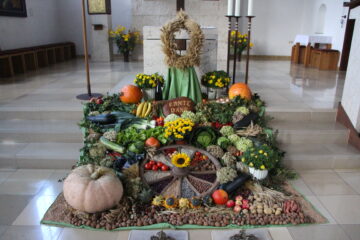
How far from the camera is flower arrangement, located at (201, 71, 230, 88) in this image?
498 centimetres

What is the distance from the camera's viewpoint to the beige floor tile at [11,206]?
292 cm

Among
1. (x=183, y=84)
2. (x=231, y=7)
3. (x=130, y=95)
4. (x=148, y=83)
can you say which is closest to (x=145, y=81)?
A: (x=148, y=83)

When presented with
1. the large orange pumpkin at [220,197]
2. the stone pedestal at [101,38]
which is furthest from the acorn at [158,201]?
the stone pedestal at [101,38]

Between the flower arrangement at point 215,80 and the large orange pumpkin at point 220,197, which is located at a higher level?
the flower arrangement at point 215,80

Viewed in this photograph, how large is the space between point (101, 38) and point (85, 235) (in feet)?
29.1

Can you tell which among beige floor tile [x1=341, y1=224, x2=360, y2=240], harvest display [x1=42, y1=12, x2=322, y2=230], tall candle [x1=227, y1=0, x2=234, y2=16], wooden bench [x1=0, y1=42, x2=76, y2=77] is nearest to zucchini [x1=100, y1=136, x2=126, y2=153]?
harvest display [x1=42, y1=12, x2=322, y2=230]

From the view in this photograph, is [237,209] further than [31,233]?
Yes

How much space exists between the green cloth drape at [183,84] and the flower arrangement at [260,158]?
5.41 feet

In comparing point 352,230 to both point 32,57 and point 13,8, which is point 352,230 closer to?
point 32,57

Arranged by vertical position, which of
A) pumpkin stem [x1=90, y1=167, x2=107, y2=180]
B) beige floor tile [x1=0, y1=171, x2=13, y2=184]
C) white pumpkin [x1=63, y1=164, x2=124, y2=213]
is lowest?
beige floor tile [x1=0, y1=171, x2=13, y2=184]

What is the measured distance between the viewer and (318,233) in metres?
2.74

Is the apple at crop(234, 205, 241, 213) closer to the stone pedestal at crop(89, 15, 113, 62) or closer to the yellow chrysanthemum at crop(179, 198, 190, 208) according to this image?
the yellow chrysanthemum at crop(179, 198, 190, 208)

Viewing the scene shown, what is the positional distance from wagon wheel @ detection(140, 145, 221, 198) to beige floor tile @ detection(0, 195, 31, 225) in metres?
1.27

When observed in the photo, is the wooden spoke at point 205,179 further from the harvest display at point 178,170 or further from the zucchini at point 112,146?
the zucchini at point 112,146
